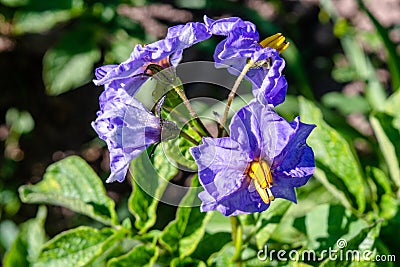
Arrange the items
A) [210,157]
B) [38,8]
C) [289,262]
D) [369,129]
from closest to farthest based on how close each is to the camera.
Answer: [210,157] < [289,262] < [38,8] < [369,129]

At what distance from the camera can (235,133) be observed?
0.95m

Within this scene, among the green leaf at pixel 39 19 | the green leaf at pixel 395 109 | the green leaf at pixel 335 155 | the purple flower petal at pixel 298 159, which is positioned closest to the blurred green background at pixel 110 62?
the green leaf at pixel 39 19

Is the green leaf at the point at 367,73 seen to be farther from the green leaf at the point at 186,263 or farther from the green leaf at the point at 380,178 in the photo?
the green leaf at the point at 186,263

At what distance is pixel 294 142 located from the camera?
38.2 inches

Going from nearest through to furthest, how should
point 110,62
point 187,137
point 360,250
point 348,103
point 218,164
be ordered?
point 218,164 → point 187,137 → point 360,250 → point 110,62 → point 348,103

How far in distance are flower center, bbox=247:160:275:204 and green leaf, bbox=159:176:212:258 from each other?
0.95ft

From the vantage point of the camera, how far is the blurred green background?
207cm

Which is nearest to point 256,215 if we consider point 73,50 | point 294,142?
point 294,142

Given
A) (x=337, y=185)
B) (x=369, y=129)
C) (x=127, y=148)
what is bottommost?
(x=369, y=129)

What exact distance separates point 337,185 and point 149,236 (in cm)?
40

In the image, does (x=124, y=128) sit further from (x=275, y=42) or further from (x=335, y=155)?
(x=335, y=155)

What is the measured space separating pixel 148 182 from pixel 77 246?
0.63ft

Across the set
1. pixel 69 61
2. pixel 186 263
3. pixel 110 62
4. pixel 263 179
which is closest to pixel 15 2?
pixel 69 61

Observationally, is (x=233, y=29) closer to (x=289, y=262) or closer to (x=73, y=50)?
(x=289, y=262)
